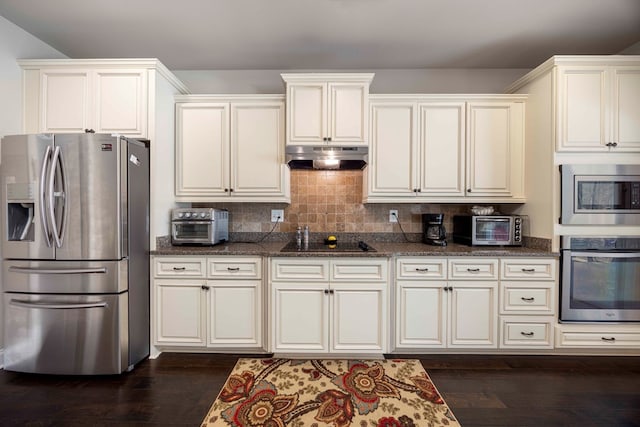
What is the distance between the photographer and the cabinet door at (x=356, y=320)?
241 centimetres

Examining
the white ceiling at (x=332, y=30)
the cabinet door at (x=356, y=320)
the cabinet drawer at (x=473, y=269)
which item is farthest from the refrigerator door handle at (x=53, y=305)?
the cabinet drawer at (x=473, y=269)

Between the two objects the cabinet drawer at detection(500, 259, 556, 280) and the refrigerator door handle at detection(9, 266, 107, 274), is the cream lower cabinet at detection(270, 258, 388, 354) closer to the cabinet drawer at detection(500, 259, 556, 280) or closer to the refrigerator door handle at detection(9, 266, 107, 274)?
the cabinet drawer at detection(500, 259, 556, 280)

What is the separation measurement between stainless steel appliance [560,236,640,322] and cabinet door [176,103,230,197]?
313 cm

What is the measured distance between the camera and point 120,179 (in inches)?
86.4

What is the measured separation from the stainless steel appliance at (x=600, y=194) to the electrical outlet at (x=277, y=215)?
2.59 meters

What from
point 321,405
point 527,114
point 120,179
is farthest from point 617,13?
point 120,179

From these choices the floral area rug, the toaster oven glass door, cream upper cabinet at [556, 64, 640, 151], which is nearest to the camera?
the floral area rug

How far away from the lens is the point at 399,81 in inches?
127

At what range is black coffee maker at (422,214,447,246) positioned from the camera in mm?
2838

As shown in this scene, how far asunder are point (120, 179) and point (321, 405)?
7.12 ft

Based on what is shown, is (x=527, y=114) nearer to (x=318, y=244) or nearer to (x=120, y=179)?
(x=318, y=244)

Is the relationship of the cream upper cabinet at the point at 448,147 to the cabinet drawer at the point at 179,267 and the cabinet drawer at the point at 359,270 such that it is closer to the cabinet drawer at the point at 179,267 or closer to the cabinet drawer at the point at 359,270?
the cabinet drawer at the point at 359,270

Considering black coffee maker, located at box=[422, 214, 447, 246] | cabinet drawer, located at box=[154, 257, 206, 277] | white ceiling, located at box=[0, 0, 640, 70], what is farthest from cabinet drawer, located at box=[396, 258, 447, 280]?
white ceiling, located at box=[0, 0, 640, 70]

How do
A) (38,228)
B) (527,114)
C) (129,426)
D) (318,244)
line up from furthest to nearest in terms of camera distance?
(318,244) → (527,114) → (38,228) → (129,426)
